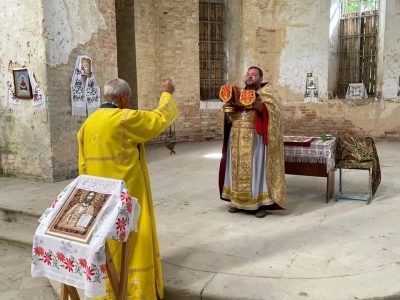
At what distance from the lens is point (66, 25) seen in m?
6.77

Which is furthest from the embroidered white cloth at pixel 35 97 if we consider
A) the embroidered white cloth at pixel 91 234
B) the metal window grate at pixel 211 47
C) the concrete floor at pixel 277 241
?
the metal window grate at pixel 211 47

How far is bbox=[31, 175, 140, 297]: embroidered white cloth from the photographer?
84.7 inches

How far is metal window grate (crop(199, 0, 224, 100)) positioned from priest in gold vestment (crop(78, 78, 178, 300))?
965 cm

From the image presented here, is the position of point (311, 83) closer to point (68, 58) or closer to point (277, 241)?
point (68, 58)

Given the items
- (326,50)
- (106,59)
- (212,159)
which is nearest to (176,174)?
(212,159)

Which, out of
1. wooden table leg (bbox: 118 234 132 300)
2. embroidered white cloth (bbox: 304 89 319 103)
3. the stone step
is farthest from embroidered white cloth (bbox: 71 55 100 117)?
embroidered white cloth (bbox: 304 89 319 103)

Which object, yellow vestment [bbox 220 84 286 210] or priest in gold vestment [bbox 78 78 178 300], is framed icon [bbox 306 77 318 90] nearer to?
yellow vestment [bbox 220 84 286 210]

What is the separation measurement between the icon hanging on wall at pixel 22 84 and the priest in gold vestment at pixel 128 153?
4.42 m

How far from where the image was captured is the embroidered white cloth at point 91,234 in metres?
2.15

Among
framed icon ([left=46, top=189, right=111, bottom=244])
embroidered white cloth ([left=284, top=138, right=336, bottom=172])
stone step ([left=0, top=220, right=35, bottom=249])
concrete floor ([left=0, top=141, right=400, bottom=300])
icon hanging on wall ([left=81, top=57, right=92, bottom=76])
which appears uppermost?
icon hanging on wall ([left=81, top=57, right=92, bottom=76])

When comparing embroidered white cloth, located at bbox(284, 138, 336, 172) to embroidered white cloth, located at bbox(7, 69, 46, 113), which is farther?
embroidered white cloth, located at bbox(7, 69, 46, 113)

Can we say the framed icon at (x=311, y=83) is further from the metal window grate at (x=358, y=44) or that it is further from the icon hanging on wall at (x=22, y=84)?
the icon hanging on wall at (x=22, y=84)

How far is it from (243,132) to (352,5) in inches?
413

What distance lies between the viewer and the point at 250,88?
4.89 meters
